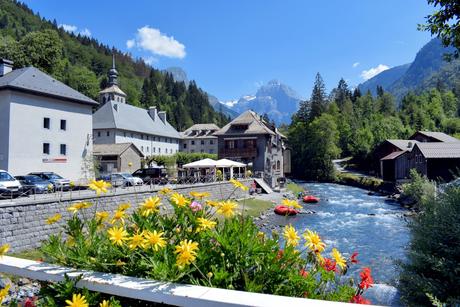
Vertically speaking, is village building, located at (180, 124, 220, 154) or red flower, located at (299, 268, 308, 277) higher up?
village building, located at (180, 124, 220, 154)

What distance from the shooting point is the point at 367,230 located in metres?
27.6

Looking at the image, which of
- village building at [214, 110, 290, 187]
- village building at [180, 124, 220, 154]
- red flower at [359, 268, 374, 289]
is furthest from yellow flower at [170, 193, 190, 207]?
village building at [180, 124, 220, 154]

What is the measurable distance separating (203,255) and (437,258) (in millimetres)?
3962

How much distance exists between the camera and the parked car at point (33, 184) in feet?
76.1

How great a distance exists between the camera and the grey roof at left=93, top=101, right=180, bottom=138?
59.1 m

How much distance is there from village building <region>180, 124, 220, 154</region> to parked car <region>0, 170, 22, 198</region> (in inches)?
2599

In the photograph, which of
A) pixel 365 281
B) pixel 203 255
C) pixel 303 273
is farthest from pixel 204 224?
pixel 365 281

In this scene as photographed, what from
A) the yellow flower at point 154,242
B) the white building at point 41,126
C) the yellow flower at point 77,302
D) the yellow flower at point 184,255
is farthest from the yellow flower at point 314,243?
the white building at point 41,126

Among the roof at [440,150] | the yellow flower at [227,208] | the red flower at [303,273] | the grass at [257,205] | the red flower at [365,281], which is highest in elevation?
the roof at [440,150]

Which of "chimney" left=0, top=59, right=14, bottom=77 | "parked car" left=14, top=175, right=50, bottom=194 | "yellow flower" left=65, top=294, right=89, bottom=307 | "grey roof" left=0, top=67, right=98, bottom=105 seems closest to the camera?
"yellow flower" left=65, top=294, right=89, bottom=307

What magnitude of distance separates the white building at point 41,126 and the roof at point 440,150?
141ft

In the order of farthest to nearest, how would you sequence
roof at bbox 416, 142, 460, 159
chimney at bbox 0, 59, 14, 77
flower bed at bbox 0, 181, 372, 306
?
roof at bbox 416, 142, 460, 159, chimney at bbox 0, 59, 14, 77, flower bed at bbox 0, 181, 372, 306

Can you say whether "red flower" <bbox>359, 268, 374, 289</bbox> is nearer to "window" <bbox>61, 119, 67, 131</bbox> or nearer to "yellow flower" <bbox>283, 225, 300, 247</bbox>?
"yellow flower" <bbox>283, 225, 300, 247</bbox>

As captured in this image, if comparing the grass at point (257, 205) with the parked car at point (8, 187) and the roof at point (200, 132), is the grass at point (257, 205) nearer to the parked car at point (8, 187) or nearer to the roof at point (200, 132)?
the parked car at point (8, 187)
